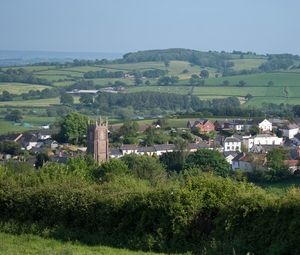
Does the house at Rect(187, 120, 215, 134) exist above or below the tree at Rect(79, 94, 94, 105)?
above

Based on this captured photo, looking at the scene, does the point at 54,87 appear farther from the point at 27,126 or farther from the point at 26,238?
the point at 26,238

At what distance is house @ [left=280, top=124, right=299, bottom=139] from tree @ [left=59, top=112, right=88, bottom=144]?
79.7 ft

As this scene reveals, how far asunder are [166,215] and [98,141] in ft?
138

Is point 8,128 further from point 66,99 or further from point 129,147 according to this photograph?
point 66,99

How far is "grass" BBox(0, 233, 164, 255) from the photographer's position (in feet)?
38.3

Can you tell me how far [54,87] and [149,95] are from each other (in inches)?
702

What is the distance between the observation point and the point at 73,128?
67875mm

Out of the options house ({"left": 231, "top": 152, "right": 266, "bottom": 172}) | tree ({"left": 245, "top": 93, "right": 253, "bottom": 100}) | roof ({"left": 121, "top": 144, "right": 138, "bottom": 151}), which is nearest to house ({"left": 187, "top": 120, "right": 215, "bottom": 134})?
roof ({"left": 121, "top": 144, "right": 138, "bottom": 151})

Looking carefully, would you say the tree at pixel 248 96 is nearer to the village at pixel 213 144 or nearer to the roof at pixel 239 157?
the village at pixel 213 144

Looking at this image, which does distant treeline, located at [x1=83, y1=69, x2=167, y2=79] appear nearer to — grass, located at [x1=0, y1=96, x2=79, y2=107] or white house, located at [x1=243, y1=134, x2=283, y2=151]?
grass, located at [x1=0, y1=96, x2=79, y2=107]

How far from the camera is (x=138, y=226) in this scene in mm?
13633

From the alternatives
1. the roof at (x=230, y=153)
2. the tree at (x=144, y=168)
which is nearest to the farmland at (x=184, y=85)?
the roof at (x=230, y=153)

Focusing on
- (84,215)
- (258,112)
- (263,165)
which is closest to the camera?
(84,215)

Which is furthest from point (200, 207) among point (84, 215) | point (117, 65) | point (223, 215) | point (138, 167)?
point (117, 65)
